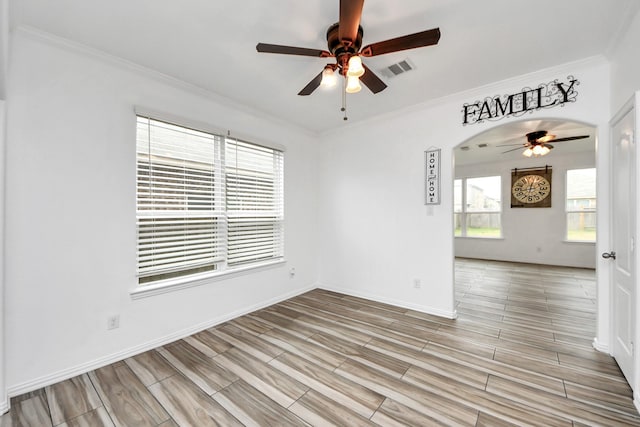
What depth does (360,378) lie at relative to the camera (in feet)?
7.14

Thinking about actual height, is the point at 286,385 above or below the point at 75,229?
below

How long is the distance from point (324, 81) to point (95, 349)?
2.98 m

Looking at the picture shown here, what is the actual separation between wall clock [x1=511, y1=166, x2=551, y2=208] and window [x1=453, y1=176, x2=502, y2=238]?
Result: 1.24 feet

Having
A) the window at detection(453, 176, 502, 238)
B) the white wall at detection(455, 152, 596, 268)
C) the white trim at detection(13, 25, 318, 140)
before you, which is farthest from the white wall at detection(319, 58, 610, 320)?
the white wall at detection(455, 152, 596, 268)

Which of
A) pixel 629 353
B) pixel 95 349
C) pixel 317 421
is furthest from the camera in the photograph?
pixel 95 349

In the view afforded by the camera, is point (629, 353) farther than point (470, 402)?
Yes

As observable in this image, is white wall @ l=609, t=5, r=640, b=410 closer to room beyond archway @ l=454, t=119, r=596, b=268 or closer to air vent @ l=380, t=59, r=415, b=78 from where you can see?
air vent @ l=380, t=59, r=415, b=78

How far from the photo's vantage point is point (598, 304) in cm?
254

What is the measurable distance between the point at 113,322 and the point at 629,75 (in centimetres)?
473

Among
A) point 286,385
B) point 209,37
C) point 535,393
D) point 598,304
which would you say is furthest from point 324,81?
point 598,304

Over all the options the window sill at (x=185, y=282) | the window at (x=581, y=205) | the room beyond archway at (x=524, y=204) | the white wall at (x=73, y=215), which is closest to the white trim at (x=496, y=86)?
the room beyond archway at (x=524, y=204)

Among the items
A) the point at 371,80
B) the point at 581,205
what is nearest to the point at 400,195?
the point at 371,80

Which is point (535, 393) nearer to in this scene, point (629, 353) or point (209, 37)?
point (629, 353)

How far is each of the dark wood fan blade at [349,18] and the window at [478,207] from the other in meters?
6.87
